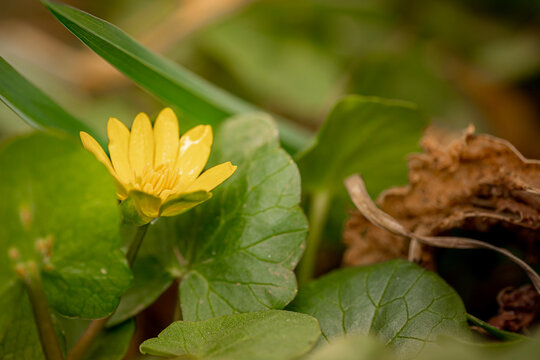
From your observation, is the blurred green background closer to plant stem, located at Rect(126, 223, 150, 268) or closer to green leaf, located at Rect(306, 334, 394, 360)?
plant stem, located at Rect(126, 223, 150, 268)

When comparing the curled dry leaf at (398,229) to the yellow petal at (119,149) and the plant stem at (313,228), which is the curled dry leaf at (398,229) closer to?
the plant stem at (313,228)

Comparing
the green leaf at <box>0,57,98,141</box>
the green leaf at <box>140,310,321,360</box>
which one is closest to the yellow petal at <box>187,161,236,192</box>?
the green leaf at <box>140,310,321,360</box>

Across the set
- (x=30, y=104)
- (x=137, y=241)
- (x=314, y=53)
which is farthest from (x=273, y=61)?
(x=137, y=241)

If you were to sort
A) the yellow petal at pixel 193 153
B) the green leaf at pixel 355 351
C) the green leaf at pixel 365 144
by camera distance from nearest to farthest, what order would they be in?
the green leaf at pixel 355 351 < the yellow petal at pixel 193 153 < the green leaf at pixel 365 144

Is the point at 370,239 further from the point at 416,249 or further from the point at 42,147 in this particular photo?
the point at 42,147

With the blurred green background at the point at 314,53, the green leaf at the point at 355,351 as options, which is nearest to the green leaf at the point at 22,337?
the green leaf at the point at 355,351

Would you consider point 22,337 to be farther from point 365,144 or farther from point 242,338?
point 365,144

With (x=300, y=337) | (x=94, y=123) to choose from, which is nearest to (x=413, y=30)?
(x=94, y=123)
